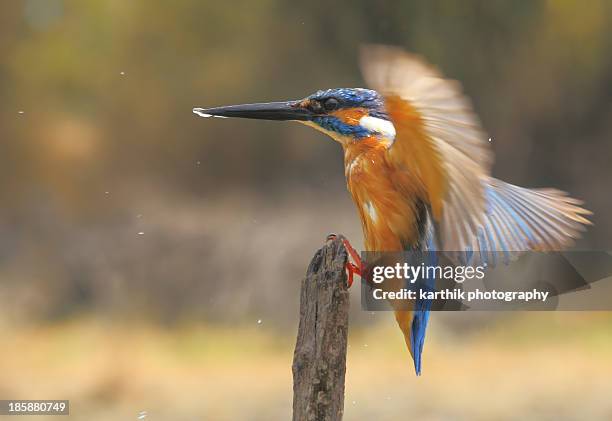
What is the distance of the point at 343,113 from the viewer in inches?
83.4

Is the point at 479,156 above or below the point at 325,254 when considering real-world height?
above

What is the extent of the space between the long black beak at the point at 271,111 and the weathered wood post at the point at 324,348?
0.56 meters

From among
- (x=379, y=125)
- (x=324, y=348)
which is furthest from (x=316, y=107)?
(x=324, y=348)

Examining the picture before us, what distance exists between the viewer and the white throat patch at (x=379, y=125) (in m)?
2.02

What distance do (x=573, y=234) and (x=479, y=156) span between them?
1.50 feet

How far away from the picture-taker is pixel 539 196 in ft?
7.14

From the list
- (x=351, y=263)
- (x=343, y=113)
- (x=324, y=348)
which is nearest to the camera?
(x=324, y=348)

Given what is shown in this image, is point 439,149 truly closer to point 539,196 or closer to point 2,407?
point 539,196

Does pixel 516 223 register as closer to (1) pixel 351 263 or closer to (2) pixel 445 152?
(2) pixel 445 152

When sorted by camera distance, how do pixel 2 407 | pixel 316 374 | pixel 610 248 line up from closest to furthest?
1. pixel 316 374
2. pixel 2 407
3. pixel 610 248

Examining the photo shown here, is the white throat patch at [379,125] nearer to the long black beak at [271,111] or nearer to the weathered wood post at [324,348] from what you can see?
the long black beak at [271,111]

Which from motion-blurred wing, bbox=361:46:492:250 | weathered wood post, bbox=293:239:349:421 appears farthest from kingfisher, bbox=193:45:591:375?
weathered wood post, bbox=293:239:349:421

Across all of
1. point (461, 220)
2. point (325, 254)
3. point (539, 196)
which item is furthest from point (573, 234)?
point (325, 254)

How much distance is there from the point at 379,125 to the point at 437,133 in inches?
6.7
